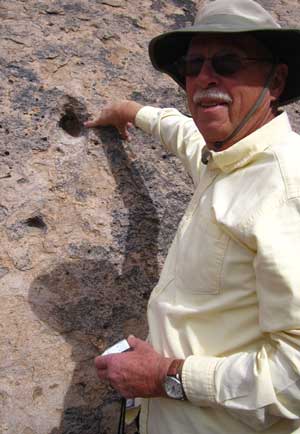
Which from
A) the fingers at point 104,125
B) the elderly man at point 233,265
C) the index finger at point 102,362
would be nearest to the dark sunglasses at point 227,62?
the elderly man at point 233,265

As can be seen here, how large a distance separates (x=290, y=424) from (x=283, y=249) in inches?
17.0

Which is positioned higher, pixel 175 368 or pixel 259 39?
pixel 259 39

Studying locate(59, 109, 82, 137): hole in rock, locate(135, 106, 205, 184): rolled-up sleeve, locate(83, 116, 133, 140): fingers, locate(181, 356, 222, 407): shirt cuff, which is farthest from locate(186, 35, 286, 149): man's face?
locate(59, 109, 82, 137): hole in rock

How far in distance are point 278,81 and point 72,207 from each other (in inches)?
35.7

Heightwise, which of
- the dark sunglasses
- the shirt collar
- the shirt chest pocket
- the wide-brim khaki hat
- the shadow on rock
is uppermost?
the wide-brim khaki hat

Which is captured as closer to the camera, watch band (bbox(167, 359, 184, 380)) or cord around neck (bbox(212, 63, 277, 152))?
watch band (bbox(167, 359, 184, 380))

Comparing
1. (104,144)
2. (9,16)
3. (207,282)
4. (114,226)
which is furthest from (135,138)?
(207,282)

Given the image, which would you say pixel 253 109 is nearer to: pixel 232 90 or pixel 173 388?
pixel 232 90

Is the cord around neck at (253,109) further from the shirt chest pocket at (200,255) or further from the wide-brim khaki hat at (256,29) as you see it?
the shirt chest pocket at (200,255)

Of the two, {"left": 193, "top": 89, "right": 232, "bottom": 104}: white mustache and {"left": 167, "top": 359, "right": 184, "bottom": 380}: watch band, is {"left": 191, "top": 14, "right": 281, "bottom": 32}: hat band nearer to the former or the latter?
{"left": 193, "top": 89, "right": 232, "bottom": 104}: white mustache

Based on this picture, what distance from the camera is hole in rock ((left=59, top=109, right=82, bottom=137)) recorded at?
84.8 inches

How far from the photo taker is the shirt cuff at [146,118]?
2027mm

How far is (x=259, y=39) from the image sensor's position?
1.42m

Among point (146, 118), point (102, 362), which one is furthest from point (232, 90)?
point (102, 362)
